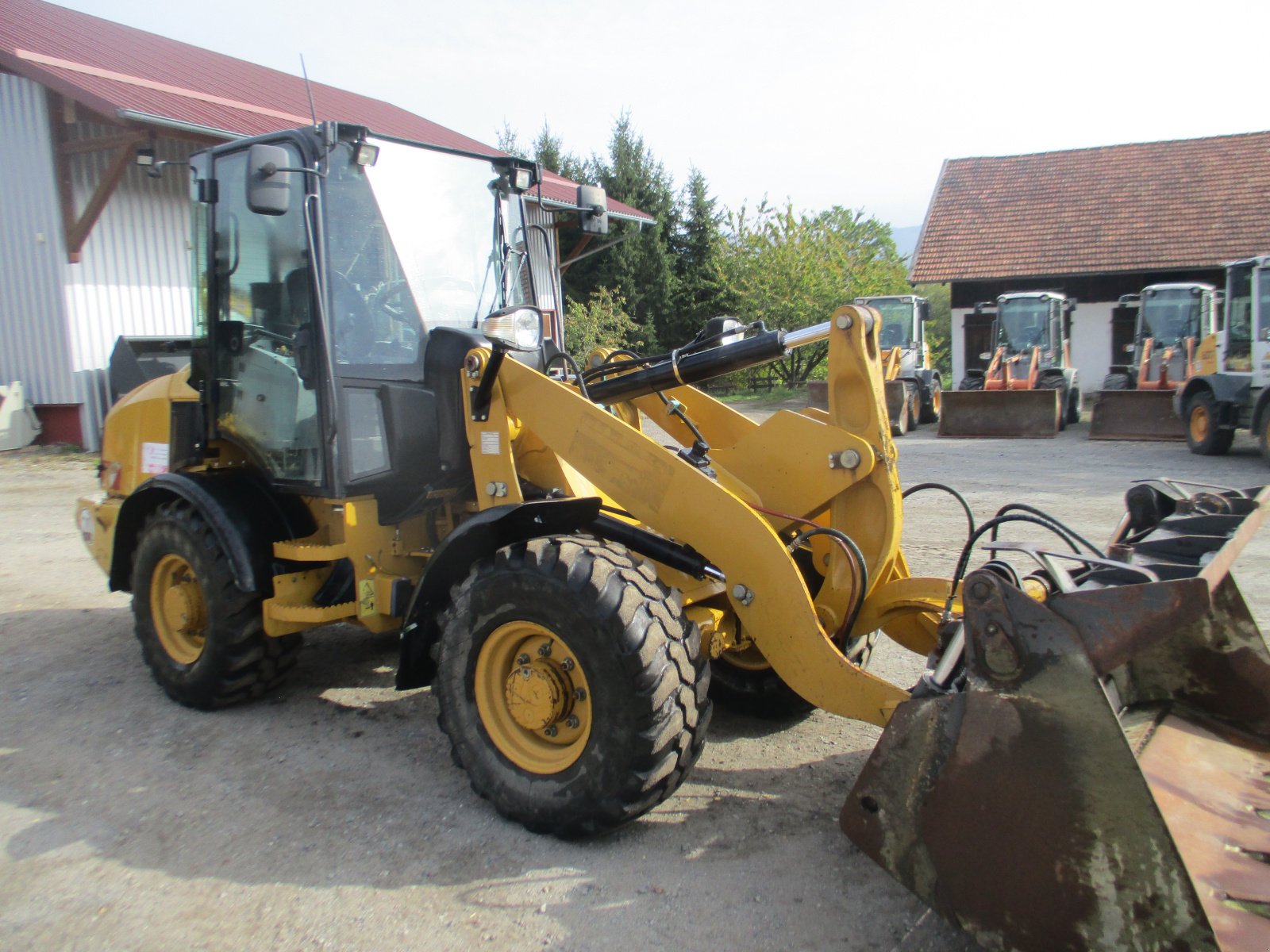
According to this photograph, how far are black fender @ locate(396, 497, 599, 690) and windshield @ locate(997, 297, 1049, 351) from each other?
16.6 metres

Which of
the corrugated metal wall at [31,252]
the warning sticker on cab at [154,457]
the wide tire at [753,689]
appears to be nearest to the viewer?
the wide tire at [753,689]

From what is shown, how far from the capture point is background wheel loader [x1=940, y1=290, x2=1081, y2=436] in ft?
52.3

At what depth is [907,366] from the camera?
19609 millimetres

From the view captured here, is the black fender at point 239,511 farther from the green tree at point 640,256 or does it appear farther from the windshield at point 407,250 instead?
the green tree at point 640,256

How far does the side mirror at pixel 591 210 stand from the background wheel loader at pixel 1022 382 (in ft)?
40.9

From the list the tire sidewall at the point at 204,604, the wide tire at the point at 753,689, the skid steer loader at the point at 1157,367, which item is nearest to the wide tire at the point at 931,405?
the skid steer loader at the point at 1157,367

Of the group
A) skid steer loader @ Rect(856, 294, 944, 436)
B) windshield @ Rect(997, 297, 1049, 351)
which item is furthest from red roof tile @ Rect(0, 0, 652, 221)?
windshield @ Rect(997, 297, 1049, 351)

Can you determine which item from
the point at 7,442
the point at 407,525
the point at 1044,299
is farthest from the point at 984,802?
the point at 1044,299

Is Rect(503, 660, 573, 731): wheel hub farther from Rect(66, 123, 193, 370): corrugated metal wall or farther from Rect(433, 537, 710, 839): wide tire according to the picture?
Rect(66, 123, 193, 370): corrugated metal wall

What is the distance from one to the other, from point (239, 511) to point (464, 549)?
1414 mm

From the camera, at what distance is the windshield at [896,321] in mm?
20141

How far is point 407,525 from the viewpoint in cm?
433

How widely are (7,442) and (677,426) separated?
12.4m

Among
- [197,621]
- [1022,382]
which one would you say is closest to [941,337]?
[1022,382]
